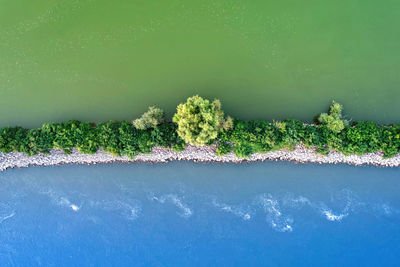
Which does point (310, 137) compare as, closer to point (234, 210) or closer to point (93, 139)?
point (234, 210)

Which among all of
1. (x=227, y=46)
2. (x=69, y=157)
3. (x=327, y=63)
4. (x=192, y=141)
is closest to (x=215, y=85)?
(x=227, y=46)

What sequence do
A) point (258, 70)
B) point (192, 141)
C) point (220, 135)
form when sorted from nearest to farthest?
point (192, 141)
point (220, 135)
point (258, 70)

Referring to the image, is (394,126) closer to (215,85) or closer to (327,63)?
(327,63)

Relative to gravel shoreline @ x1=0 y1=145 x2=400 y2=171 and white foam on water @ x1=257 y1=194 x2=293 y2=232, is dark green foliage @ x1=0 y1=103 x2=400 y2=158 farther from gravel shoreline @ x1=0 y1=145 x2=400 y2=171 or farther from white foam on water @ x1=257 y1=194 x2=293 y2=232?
white foam on water @ x1=257 y1=194 x2=293 y2=232

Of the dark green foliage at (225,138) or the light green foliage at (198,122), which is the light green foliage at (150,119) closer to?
the dark green foliage at (225,138)

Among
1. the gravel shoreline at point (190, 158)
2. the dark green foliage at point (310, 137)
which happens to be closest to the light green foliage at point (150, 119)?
the gravel shoreline at point (190, 158)

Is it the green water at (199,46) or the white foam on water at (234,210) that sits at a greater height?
the green water at (199,46)

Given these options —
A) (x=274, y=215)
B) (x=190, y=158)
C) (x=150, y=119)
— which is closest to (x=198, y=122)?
(x=150, y=119)
